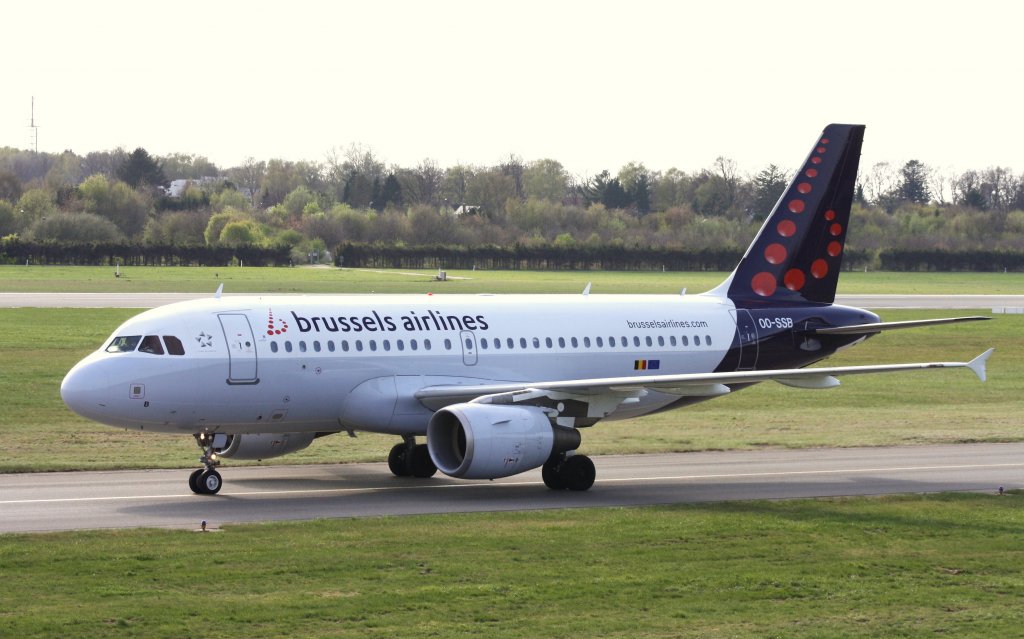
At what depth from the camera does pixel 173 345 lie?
83.7 feet

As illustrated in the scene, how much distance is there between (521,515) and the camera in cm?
2373

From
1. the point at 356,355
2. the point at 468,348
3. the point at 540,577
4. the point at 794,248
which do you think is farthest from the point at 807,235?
the point at 540,577

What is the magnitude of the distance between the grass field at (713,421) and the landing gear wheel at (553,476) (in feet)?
20.0

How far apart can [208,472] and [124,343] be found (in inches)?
107

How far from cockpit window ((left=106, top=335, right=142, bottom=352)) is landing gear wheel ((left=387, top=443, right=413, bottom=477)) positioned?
6.02 meters

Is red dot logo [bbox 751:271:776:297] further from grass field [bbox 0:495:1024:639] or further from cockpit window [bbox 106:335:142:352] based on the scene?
cockpit window [bbox 106:335:142:352]

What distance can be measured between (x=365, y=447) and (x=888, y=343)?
3588cm

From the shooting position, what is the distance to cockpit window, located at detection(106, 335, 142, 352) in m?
25.5

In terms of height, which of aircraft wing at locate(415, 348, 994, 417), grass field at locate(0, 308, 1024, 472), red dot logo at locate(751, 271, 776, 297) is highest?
red dot logo at locate(751, 271, 776, 297)

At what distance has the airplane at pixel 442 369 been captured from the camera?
25328mm

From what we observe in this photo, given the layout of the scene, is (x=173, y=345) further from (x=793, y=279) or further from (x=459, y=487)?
(x=793, y=279)

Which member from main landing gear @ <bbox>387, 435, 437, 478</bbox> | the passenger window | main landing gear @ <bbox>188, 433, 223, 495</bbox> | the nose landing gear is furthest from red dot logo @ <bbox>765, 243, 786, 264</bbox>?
the passenger window

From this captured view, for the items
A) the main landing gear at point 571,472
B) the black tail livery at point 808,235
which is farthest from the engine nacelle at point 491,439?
the black tail livery at point 808,235

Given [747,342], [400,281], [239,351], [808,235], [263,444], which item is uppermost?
[808,235]
